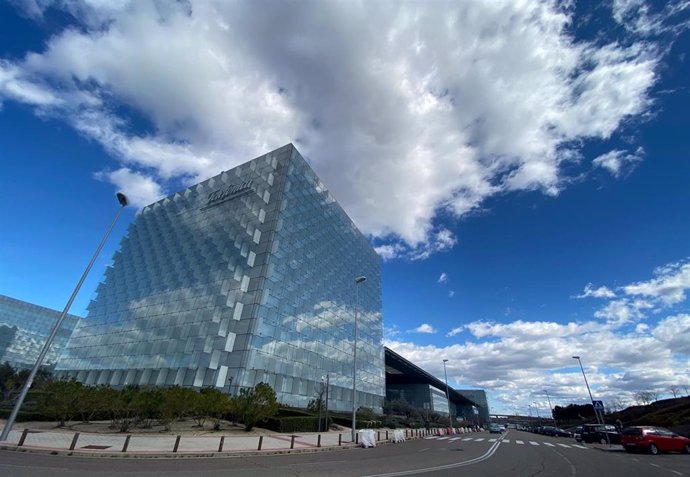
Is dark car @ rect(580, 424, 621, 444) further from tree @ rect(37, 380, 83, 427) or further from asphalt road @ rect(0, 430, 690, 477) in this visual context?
tree @ rect(37, 380, 83, 427)

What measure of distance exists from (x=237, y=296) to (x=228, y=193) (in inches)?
751

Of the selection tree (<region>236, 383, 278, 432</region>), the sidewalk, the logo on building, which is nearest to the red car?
the sidewalk

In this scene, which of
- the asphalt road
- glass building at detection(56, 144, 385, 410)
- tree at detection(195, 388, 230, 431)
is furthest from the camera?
glass building at detection(56, 144, 385, 410)

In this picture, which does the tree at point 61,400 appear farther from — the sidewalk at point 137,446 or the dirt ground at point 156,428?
the sidewalk at point 137,446

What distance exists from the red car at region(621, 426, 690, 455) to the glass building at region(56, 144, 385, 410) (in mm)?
30373

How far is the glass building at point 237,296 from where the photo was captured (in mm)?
36500

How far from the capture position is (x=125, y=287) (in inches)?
2183

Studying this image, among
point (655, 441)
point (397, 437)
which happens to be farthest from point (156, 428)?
point (655, 441)

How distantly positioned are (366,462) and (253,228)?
3323cm

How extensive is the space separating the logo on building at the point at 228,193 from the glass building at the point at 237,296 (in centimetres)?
25

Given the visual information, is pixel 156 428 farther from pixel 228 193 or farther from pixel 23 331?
pixel 23 331

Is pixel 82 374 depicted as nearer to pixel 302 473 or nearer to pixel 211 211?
pixel 211 211

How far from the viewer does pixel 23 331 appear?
102688 millimetres

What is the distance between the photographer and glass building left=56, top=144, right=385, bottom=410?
3650cm
